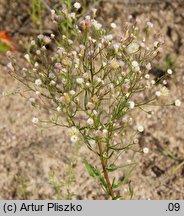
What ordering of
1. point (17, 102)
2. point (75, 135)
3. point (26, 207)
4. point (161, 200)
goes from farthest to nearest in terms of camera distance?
point (17, 102)
point (161, 200)
point (26, 207)
point (75, 135)

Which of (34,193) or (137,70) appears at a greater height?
(137,70)

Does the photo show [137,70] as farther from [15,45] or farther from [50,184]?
[15,45]

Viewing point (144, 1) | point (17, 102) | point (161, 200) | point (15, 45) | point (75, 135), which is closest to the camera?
point (75, 135)

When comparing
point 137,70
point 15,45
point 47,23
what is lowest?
point 137,70

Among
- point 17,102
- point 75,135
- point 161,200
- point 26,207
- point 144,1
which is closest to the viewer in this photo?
point 75,135

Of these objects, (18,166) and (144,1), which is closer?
(18,166)

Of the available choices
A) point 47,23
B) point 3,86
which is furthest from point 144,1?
point 3,86

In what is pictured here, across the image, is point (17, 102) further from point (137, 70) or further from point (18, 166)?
point (137, 70)

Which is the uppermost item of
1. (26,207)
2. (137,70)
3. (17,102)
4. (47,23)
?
(47,23)

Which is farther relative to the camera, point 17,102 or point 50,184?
point 17,102

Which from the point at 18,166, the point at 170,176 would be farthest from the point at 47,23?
the point at 170,176
